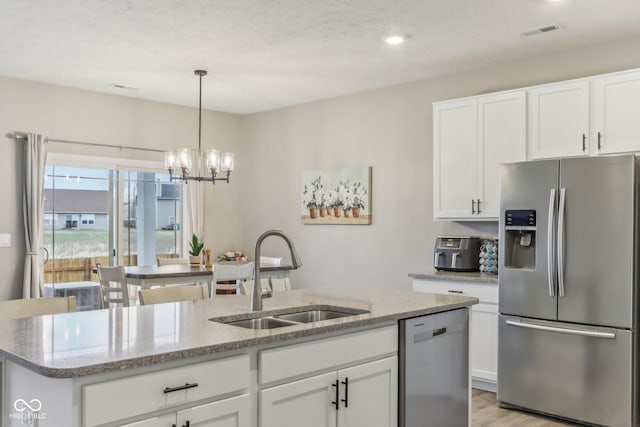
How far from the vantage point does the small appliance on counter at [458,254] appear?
187 inches

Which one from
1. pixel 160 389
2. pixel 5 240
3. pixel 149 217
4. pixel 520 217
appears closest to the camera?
pixel 160 389

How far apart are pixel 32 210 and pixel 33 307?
2.93 metres

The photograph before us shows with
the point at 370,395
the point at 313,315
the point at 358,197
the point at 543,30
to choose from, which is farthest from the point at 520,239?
the point at 358,197

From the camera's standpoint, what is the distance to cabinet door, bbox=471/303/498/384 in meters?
4.33

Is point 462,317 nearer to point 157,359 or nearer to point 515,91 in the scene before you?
point 157,359

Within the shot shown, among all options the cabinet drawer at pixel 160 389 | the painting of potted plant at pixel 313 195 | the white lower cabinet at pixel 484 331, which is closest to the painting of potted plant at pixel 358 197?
the painting of potted plant at pixel 313 195

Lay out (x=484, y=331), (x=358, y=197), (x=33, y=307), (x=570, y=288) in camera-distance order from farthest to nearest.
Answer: (x=358, y=197), (x=484, y=331), (x=570, y=288), (x=33, y=307)

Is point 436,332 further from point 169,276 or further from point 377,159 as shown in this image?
point 377,159

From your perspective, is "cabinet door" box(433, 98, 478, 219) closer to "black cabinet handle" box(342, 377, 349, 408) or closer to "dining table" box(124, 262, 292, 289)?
"dining table" box(124, 262, 292, 289)

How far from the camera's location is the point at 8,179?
5.35m

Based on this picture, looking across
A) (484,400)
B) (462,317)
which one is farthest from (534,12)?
(484,400)

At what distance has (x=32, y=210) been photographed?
5.39 meters

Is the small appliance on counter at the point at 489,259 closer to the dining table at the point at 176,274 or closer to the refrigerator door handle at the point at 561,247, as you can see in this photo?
the refrigerator door handle at the point at 561,247

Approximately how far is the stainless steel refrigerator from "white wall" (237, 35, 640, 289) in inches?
37.3
